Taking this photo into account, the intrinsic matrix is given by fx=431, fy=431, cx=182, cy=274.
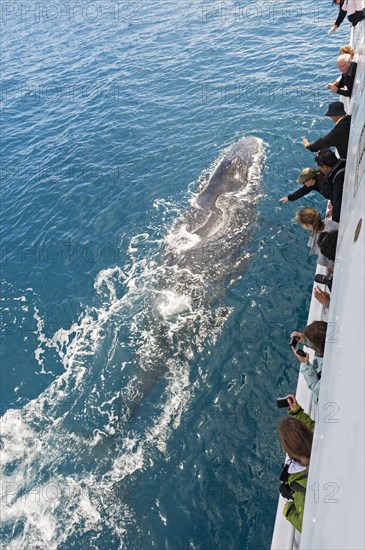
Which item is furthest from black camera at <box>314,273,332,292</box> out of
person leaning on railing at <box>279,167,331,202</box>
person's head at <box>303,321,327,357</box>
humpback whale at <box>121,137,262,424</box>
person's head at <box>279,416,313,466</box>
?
humpback whale at <box>121,137,262,424</box>

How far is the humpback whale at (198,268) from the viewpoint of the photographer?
1540 centimetres

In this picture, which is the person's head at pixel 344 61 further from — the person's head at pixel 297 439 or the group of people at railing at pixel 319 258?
the person's head at pixel 297 439

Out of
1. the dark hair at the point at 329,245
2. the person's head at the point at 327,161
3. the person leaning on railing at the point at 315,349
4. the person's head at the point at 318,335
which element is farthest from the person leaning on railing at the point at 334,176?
the person's head at the point at 318,335

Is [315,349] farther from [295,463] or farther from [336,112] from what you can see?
[336,112]

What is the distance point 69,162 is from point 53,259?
9139 millimetres

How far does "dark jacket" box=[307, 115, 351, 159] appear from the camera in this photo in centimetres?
1138

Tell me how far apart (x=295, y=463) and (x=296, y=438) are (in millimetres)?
607

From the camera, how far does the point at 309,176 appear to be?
11.2 metres

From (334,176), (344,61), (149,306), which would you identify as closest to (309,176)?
(334,176)

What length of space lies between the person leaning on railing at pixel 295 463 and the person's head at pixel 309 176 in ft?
20.6

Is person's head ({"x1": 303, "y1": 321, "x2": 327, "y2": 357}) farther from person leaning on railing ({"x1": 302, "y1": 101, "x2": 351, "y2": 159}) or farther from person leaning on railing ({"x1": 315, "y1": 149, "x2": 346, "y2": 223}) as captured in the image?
person leaning on railing ({"x1": 302, "y1": 101, "x2": 351, "y2": 159})

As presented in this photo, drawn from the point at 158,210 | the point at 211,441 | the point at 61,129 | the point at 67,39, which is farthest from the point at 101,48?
the point at 211,441

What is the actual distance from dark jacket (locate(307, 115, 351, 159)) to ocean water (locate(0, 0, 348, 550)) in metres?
5.97

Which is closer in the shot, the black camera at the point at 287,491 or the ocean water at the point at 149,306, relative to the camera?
the black camera at the point at 287,491
